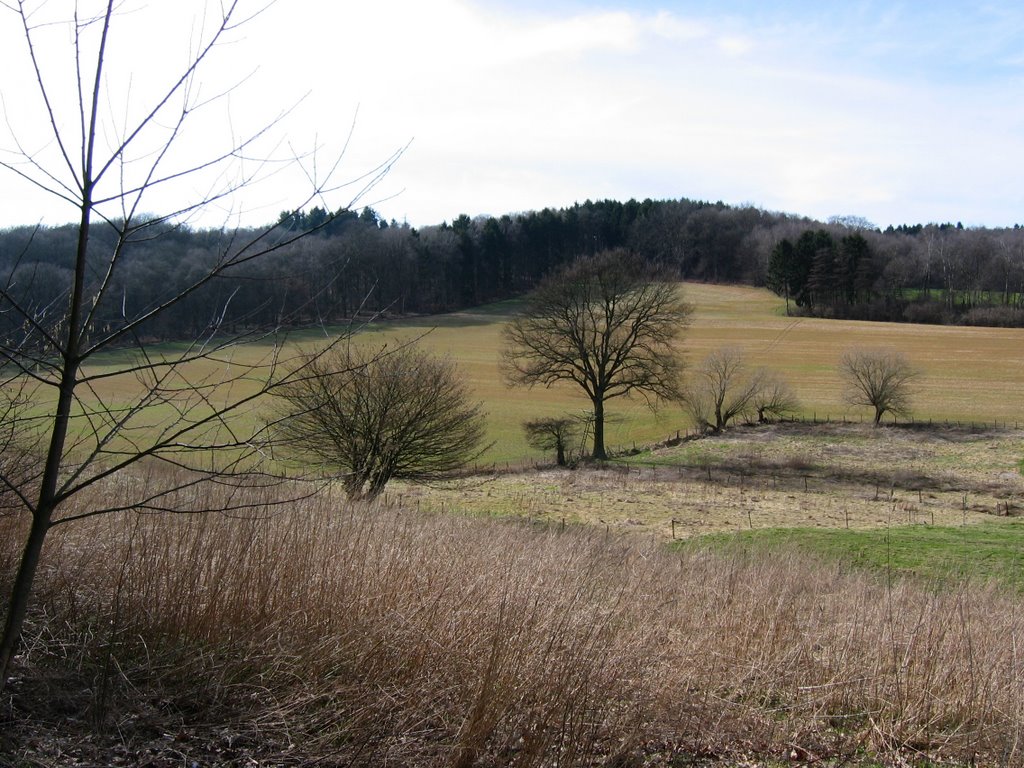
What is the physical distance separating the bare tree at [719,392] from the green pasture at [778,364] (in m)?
1.99

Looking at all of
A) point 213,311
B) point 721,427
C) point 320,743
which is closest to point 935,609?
point 320,743

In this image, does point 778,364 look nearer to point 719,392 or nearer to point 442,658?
point 719,392

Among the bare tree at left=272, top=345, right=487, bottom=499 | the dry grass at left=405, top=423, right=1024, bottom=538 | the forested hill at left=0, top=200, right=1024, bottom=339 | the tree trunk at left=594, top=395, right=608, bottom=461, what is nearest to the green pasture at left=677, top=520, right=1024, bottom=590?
the dry grass at left=405, top=423, right=1024, bottom=538

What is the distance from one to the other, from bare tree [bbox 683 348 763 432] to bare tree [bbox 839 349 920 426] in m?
5.37

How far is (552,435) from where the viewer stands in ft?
114

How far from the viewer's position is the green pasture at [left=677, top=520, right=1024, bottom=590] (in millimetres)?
14078

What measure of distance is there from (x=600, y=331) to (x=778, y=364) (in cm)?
2316

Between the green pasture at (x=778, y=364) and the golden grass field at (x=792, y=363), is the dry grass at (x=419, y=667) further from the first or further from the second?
the golden grass field at (x=792, y=363)

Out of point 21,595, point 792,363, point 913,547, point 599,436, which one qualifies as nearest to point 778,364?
point 792,363

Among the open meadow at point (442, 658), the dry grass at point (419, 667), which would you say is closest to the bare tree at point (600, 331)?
the open meadow at point (442, 658)

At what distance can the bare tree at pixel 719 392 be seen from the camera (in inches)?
1597

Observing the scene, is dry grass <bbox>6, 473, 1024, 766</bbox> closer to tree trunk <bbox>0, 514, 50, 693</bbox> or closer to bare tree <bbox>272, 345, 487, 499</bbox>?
tree trunk <bbox>0, 514, 50, 693</bbox>

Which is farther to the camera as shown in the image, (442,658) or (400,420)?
(400,420)

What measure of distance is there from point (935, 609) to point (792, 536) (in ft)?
41.2
